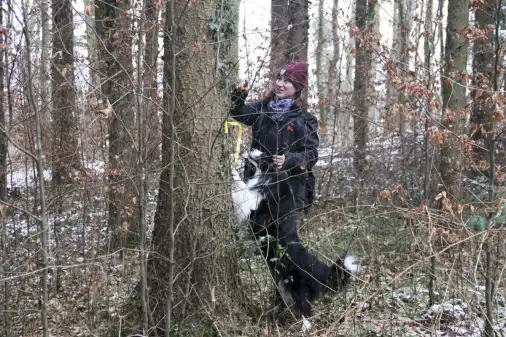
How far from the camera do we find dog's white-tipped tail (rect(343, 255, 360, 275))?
3.63m

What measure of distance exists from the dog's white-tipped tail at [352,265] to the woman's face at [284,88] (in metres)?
1.33

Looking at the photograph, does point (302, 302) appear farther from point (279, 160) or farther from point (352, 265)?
point (279, 160)

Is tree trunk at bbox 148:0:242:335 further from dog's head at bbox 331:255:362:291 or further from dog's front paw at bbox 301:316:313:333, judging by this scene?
dog's head at bbox 331:255:362:291

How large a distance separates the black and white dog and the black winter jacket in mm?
102

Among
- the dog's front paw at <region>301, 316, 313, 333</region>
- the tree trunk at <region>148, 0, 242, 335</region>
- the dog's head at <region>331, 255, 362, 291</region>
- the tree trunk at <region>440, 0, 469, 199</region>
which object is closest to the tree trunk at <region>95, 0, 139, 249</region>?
the tree trunk at <region>148, 0, 242, 335</region>

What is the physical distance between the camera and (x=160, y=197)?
3.49 m

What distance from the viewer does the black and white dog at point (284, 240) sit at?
12.0ft

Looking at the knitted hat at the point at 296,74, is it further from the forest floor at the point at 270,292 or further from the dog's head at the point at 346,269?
the dog's head at the point at 346,269

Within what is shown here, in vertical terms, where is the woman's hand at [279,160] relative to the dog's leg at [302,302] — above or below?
above

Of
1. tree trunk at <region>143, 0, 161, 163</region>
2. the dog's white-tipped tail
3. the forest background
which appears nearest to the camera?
the forest background

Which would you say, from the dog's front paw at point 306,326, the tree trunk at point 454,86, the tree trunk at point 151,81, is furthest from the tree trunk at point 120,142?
the tree trunk at point 454,86

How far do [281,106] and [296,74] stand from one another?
28 centimetres

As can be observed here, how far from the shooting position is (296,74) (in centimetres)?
383

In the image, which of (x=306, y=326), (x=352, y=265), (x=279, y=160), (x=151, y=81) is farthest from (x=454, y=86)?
(x=151, y=81)
